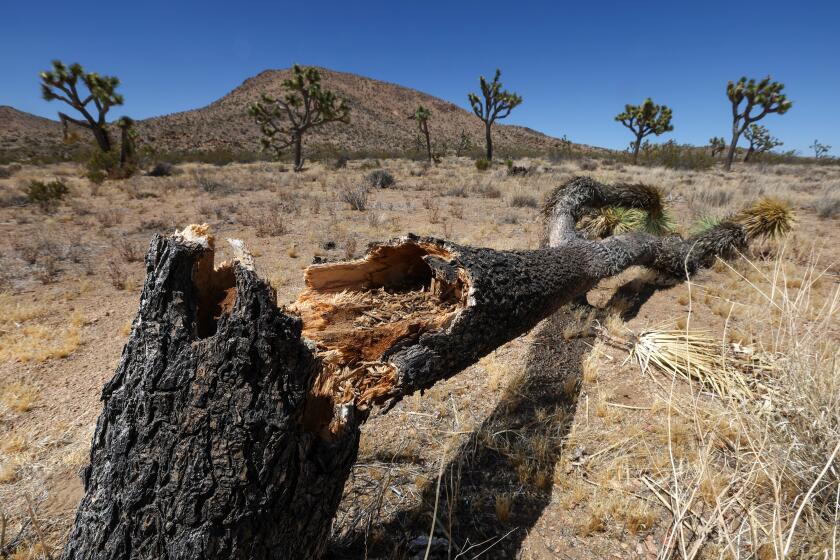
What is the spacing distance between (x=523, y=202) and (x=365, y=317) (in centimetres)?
1040

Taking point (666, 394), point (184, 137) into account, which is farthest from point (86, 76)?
point (666, 394)

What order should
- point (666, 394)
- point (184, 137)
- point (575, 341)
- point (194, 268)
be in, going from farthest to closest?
1. point (184, 137)
2. point (575, 341)
3. point (666, 394)
4. point (194, 268)

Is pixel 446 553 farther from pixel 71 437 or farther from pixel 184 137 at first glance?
pixel 184 137

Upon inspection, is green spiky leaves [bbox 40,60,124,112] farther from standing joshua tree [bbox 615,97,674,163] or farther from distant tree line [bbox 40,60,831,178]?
standing joshua tree [bbox 615,97,674,163]

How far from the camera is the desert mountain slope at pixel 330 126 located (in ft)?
130

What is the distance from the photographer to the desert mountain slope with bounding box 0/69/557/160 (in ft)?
130

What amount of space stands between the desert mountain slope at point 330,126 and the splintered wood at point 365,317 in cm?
4228

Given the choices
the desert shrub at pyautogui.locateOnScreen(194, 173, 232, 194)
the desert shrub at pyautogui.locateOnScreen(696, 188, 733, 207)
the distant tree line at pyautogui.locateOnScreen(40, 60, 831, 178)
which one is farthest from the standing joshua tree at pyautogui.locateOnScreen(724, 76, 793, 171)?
the desert shrub at pyautogui.locateOnScreen(194, 173, 232, 194)

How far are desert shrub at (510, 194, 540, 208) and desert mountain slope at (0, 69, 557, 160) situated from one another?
3409cm

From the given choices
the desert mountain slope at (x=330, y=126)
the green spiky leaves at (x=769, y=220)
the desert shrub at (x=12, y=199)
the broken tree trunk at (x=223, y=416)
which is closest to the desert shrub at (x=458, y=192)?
the green spiky leaves at (x=769, y=220)

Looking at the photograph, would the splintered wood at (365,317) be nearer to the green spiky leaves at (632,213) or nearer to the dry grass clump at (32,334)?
the dry grass clump at (32,334)

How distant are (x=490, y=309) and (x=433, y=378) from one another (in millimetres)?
514

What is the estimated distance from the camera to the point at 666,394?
128 inches

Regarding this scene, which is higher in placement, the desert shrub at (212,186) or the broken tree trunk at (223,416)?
the desert shrub at (212,186)
